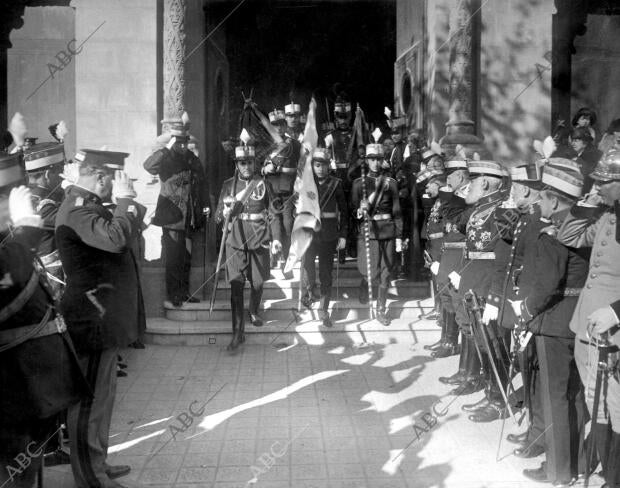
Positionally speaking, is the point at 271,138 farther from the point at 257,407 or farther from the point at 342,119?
the point at 257,407

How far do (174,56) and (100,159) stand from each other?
5847 mm

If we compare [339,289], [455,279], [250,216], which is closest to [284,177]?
[250,216]

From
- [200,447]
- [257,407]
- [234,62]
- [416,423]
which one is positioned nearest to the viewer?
[200,447]

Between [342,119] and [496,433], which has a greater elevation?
[342,119]

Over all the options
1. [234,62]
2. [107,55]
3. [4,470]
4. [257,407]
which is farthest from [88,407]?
[234,62]

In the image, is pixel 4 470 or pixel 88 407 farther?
pixel 88 407

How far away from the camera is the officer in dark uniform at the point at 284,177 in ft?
30.9

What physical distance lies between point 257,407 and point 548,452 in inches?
103

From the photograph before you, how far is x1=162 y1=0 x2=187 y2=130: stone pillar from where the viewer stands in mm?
9930

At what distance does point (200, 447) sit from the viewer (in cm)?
533

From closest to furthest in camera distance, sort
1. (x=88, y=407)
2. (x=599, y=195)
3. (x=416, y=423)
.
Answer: (x=599, y=195) < (x=88, y=407) < (x=416, y=423)

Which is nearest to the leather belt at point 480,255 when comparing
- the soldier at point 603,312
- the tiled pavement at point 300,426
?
the tiled pavement at point 300,426

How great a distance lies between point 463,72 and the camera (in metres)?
11.1

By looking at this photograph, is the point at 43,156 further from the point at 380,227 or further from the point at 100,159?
the point at 380,227
